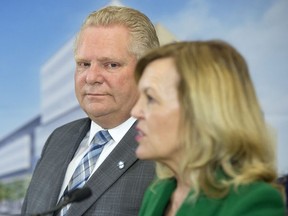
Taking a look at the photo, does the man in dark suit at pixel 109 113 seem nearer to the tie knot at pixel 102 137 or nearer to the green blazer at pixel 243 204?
the tie knot at pixel 102 137

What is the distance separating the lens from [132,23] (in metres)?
1.92

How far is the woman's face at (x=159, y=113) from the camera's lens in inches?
52.1

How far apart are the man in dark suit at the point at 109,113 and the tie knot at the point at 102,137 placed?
0.5 inches

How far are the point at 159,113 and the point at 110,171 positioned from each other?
1.72ft

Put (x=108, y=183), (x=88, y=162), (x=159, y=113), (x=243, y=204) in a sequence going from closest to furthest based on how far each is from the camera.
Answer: (x=243, y=204), (x=159, y=113), (x=108, y=183), (x=88, y=162)

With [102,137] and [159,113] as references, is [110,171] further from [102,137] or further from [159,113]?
[159,113]

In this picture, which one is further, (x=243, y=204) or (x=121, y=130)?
(x=121, y=130)

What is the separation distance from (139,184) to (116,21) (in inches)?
22.0

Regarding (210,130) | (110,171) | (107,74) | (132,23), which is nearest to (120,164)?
(110,171)

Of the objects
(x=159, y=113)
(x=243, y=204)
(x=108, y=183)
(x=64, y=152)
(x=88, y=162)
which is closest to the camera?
(x=243, y=204)

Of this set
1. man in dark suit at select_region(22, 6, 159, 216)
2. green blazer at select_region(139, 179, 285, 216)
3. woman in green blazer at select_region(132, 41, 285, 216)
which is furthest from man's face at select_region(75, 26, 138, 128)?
green blazer at select_region(139, 179, 285, 216)

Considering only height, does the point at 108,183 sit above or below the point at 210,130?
below

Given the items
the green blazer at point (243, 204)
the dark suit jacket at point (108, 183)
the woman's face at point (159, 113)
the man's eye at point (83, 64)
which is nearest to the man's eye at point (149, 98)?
the woman's face at point (159, 113)

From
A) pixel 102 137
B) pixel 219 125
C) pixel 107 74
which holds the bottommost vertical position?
pixel 102 137
